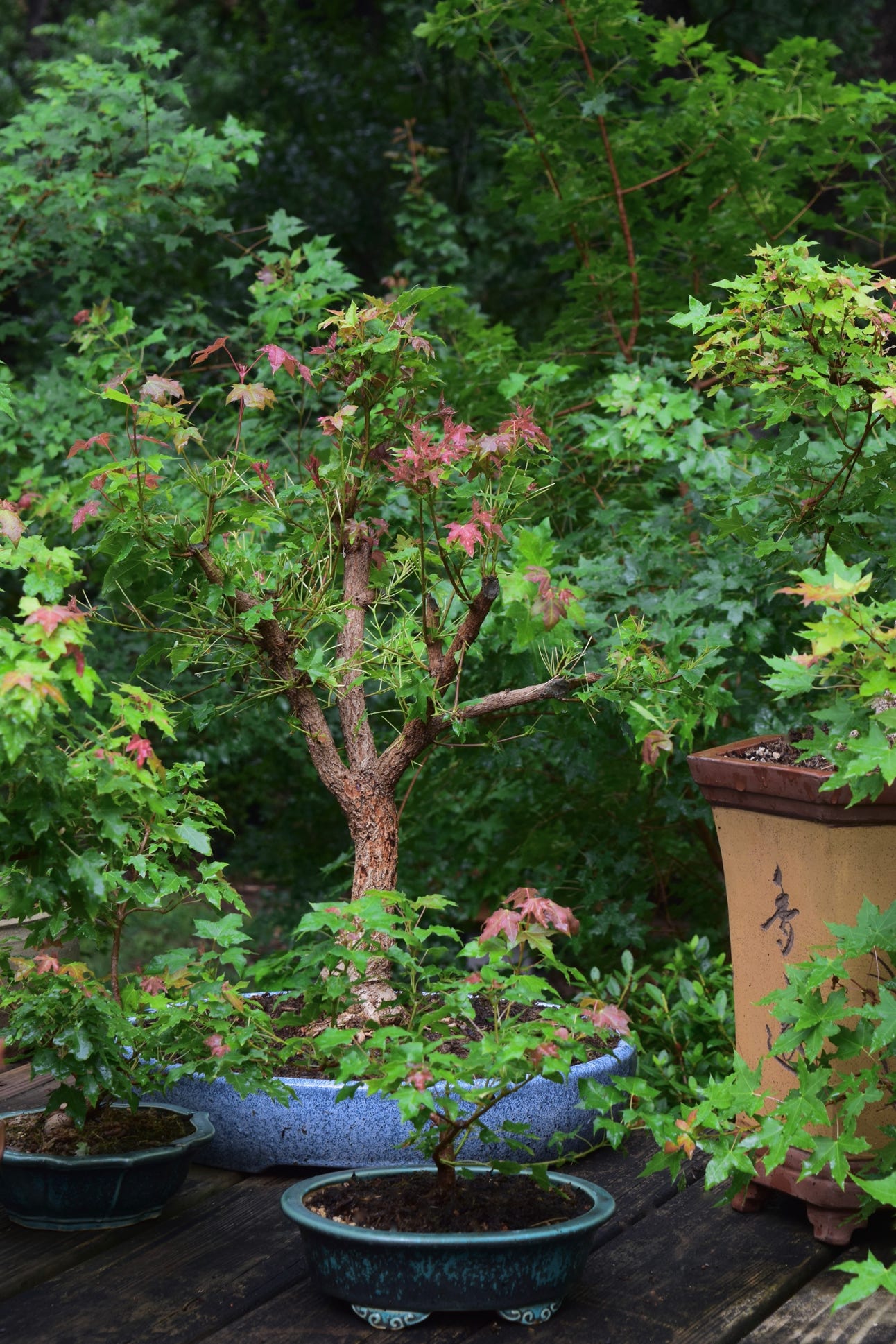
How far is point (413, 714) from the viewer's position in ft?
7.00

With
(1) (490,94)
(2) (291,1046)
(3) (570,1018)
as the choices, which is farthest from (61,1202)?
(1) (490,94)

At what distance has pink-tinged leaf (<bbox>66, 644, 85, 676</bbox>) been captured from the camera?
1.39m

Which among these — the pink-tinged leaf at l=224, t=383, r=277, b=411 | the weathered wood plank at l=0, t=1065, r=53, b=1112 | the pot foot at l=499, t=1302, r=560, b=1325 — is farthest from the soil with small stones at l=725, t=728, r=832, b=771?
the weathered wood plank at l=0, t=1065, r=53, b=1112

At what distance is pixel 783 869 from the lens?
1.83 m

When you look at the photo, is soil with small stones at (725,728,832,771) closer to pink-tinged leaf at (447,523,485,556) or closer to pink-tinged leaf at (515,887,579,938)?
pink-tinged leaf at (515,887,579,938)

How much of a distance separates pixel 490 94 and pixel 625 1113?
204 inches

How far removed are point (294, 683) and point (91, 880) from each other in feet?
2.32

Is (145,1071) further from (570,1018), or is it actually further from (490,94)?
(490,94)

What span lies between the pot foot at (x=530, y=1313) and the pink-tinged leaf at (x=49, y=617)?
913mm

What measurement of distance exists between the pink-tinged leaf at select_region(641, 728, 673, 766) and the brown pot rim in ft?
0.17

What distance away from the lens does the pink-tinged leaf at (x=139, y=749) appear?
1539 millimetres

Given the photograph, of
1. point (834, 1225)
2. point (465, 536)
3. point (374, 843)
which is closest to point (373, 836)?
point (374, 843)

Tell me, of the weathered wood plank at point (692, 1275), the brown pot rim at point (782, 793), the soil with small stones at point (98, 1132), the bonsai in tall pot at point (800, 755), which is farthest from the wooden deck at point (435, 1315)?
the brown pot rim at point (782, 793)

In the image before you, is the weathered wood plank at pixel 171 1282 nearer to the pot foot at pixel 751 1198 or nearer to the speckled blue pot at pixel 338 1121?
the speckled blue pot at pixel 338 1121
